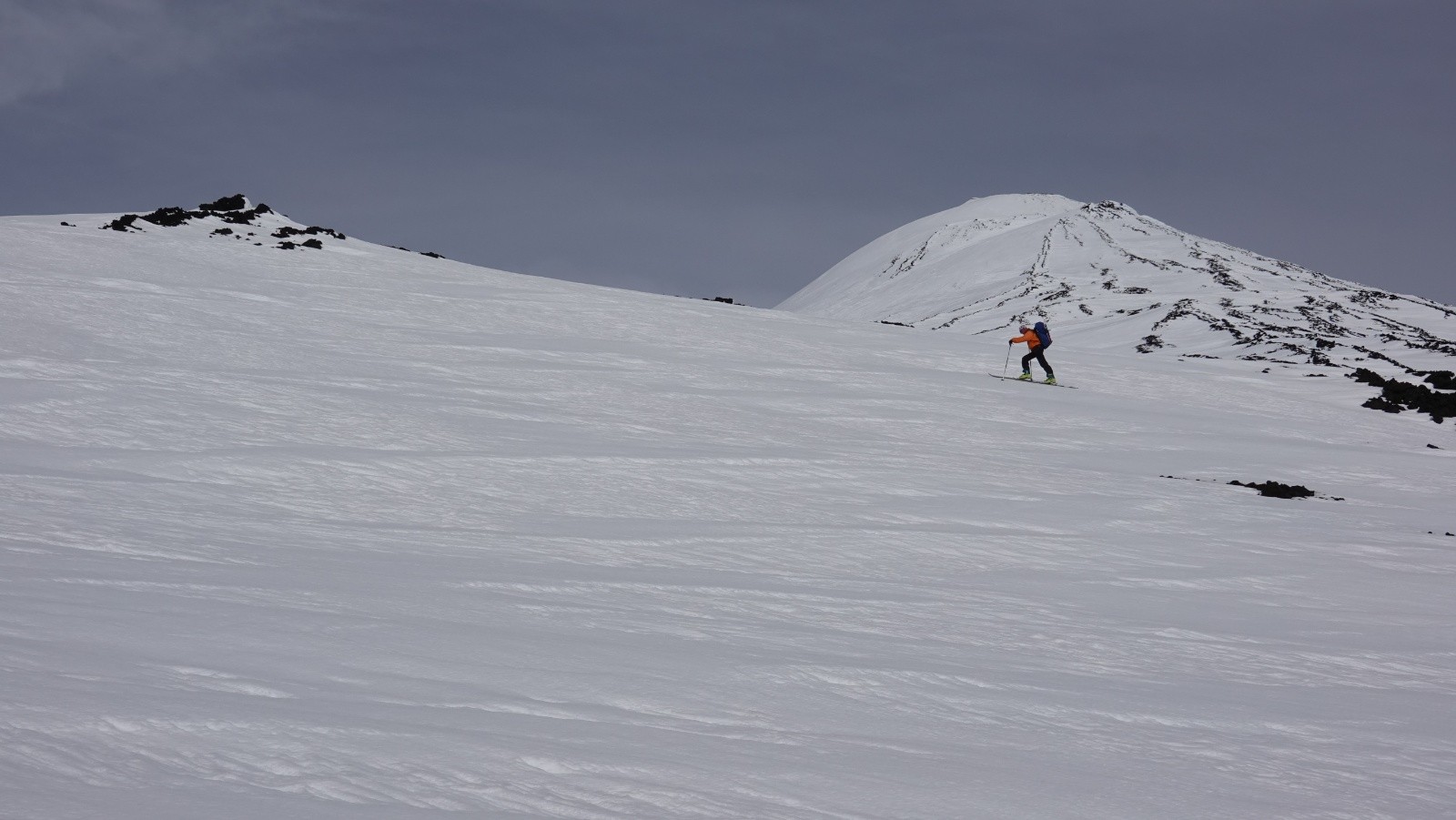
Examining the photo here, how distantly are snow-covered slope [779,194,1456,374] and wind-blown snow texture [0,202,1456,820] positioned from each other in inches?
612

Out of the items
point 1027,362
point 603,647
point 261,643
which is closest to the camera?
point 261,643

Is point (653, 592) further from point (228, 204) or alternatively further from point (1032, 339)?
point (228, 204)

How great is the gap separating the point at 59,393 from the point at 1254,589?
1159 cm

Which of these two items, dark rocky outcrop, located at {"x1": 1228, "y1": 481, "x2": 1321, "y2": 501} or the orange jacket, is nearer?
dark rocky outcrop, located at {"x1": 1228, "y1": 481, "x2": 1321, "y2": 501}

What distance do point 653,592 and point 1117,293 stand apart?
112m

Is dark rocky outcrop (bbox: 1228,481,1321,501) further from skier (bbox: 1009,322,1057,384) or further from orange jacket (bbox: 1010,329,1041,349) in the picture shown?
orange jacket (bbox: 1010,329,1041,349)

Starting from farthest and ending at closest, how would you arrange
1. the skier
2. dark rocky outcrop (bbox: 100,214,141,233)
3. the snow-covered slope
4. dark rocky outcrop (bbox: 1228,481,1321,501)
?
the snow-covered slope < dark rocky outcrop (bbox: 100,214,141,233) < the skier < dark rocky outcrop (bbox: 1228,481,1321,501)

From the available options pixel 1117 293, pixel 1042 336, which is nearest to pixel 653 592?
pixel 1042 336

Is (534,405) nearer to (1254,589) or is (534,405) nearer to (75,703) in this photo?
(1254,589)

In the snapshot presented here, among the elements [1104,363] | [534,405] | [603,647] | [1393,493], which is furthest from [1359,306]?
[603,647]

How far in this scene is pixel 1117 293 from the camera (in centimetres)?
11125

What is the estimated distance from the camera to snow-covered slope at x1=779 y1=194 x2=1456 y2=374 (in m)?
54.7

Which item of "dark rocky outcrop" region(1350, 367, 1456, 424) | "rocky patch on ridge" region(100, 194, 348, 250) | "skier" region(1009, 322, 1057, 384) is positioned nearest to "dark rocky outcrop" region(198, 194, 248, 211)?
"rocky patch on ridge" region(100, 194, 348, 250)

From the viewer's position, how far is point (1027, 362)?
22.3 meters
